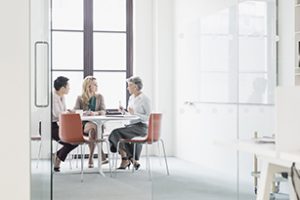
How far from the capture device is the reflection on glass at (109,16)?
7.27 meters

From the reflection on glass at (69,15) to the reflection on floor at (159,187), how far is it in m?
2.96

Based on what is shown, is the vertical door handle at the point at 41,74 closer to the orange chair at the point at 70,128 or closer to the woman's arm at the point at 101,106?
the orange chair at the point at 70,128

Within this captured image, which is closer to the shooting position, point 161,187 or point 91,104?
point 161,187

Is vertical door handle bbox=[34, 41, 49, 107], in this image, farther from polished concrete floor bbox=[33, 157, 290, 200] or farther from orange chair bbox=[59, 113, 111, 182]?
orange chair bbox=[59, 113, 111, 182]

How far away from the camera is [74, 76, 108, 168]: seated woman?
5.98 metres

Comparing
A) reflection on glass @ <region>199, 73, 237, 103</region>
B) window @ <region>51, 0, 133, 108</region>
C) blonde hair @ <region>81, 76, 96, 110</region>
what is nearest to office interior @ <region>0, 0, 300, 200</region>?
reflection on glass @ <region>199, 73, 237, 103</region>

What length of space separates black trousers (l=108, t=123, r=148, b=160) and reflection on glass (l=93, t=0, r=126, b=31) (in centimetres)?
211

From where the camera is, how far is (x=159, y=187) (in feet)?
15.9

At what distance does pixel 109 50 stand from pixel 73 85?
2.77 feet

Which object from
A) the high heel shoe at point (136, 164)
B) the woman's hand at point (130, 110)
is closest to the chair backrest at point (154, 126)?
the high heel shoe at point (136, 164)

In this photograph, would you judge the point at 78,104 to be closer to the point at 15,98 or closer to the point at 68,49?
the point at 68,49

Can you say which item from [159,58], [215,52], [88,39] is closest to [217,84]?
[215,52]

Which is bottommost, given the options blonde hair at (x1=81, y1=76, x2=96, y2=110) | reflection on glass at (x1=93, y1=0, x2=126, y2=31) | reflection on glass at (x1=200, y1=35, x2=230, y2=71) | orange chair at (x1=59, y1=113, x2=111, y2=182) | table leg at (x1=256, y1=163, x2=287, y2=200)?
table leg at (x1=256, y1=163, x2=287, y2=200)

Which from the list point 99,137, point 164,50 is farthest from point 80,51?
point 164,50
